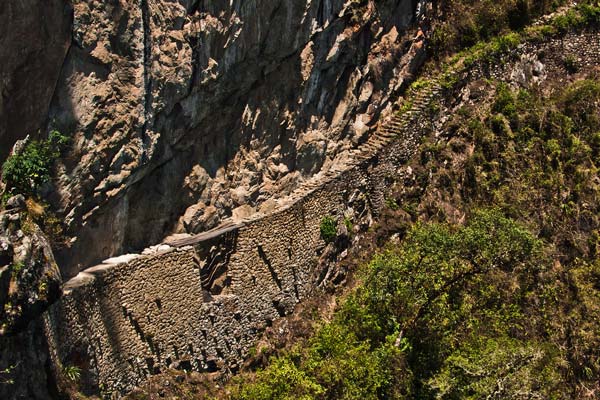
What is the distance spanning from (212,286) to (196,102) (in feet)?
13.8

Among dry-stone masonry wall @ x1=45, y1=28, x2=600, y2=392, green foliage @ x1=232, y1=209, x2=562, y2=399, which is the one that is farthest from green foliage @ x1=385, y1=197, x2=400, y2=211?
green foliage @ x1=232, y1=209, x2=562, y2=399

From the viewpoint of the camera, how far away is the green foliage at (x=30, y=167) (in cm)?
1329

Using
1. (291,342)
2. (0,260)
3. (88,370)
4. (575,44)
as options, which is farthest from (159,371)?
(575,44)

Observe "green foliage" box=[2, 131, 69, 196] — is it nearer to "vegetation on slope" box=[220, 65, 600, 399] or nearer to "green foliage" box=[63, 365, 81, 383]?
"green foliage" box=[63, 365, 81, 383]

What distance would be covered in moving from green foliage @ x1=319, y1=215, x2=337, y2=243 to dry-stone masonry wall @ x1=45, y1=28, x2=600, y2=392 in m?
0.14

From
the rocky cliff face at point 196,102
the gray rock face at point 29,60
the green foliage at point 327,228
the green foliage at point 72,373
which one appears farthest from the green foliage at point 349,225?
the gray rock face at point 29,60

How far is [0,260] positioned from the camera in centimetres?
1243

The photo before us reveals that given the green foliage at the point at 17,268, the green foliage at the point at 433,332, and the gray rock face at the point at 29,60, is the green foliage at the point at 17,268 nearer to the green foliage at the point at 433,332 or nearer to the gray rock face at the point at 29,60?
the gray rock face at the point at 29,60

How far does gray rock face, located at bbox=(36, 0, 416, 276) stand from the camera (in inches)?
568

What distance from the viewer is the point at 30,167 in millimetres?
13359

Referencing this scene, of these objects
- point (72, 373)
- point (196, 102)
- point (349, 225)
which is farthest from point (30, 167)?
point (349, 225)

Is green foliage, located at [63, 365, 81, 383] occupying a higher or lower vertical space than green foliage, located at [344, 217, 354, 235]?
higher

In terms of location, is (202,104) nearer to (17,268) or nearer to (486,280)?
(17,268)

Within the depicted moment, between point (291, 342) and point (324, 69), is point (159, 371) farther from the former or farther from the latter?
point (324, 69)
